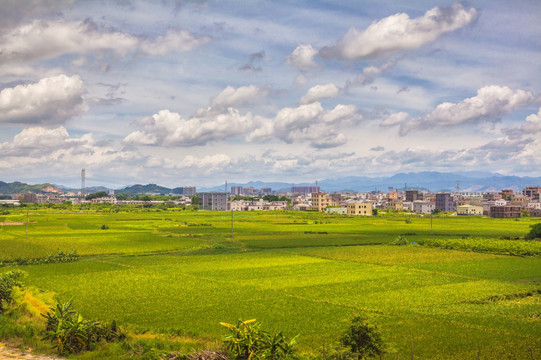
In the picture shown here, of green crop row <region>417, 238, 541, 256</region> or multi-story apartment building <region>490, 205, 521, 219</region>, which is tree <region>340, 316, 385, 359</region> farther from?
multi-story apartment building <region>490, 205, 521, 219</region>

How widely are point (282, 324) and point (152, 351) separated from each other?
5.81 metres

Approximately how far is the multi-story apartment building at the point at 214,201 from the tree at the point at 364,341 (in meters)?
147

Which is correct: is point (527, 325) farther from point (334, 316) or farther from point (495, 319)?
point (334, 316)

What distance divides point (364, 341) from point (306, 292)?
11.4m

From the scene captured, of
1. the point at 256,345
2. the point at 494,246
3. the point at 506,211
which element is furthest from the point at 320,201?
the point at 256,345

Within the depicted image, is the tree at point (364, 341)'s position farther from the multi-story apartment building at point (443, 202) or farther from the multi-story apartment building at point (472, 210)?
the multi-story apartment building at point (443, 202)

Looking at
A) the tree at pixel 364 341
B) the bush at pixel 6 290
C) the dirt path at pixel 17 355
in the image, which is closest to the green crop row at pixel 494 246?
the tree at pixel 364 341

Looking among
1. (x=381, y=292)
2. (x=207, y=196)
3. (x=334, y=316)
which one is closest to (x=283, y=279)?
(x=381, y=292)

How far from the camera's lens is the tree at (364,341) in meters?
13.2

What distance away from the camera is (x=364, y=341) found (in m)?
13.3

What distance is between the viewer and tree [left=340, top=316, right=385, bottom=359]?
13.2m

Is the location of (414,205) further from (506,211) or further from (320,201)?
(506,211)

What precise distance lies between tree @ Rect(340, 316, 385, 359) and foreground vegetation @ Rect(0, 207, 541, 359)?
66 centimetres

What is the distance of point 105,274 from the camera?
30.4m
